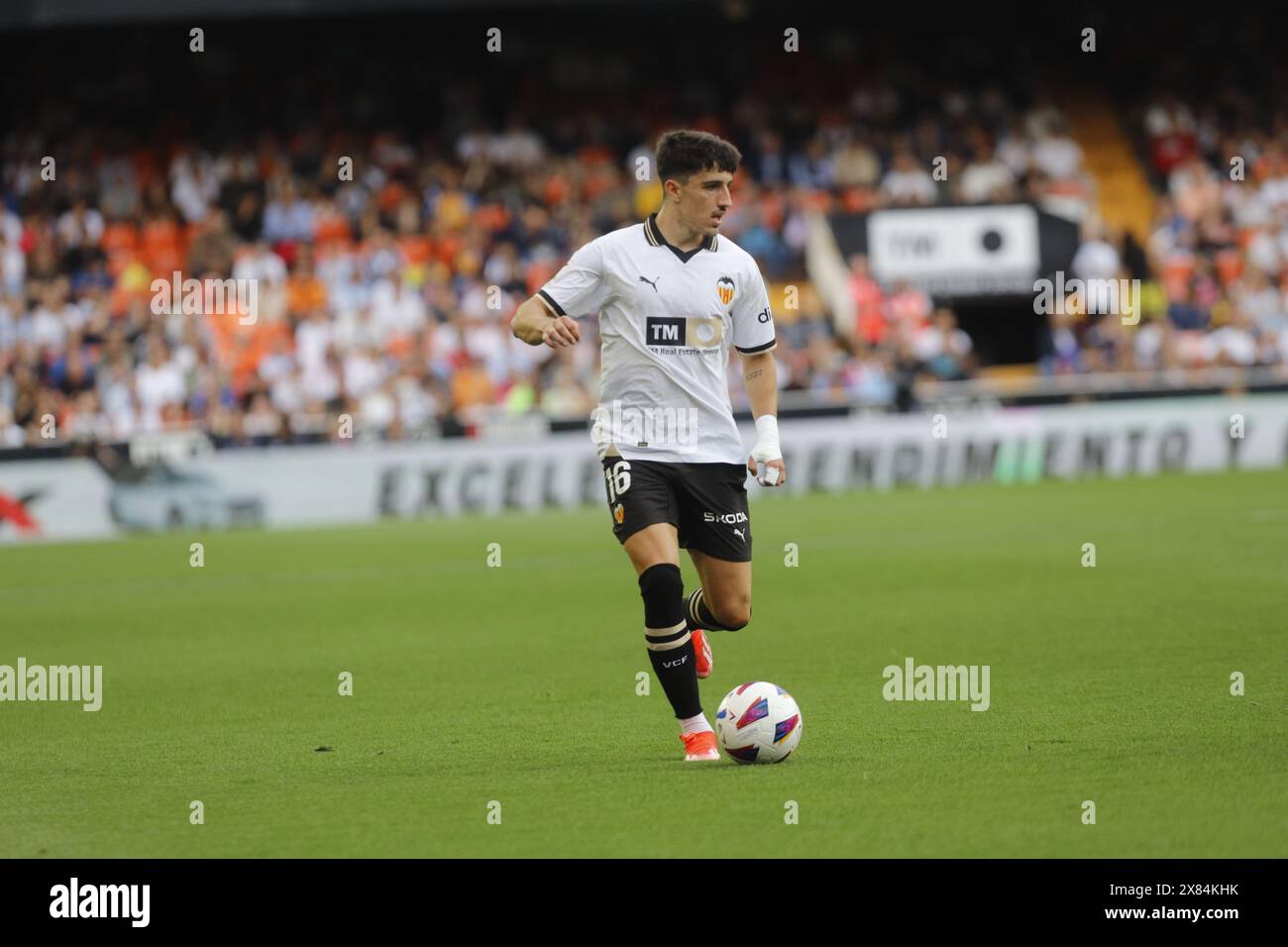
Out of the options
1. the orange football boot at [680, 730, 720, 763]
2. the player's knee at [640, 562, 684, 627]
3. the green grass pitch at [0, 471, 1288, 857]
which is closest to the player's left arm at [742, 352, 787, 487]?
the player's knee at [640, 562, 684, 627]

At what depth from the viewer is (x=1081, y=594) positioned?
13.4 m

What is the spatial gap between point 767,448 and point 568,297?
1077mm

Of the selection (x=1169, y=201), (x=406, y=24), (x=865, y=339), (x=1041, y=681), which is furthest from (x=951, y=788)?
(x=406, y=24)

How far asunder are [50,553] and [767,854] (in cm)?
1623

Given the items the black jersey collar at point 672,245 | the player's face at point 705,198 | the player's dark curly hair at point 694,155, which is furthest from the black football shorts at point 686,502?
the player's dark curly hair at point 694,155

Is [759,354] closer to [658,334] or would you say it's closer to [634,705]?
[658,334]

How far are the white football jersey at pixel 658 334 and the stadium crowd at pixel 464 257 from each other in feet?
51.4

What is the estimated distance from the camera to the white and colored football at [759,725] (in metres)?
7.55

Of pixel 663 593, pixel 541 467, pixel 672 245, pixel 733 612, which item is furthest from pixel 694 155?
pixel 541 467

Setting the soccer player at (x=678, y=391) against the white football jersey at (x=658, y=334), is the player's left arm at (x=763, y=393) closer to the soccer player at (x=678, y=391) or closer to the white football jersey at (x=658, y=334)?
the soccer player at (x=678, y=391)

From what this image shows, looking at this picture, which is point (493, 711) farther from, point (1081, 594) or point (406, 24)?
point (406, 24)

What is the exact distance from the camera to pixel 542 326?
768 centimetres

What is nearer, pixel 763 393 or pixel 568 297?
pixel 568 297

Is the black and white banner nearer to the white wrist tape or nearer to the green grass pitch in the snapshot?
the green grass pitch
